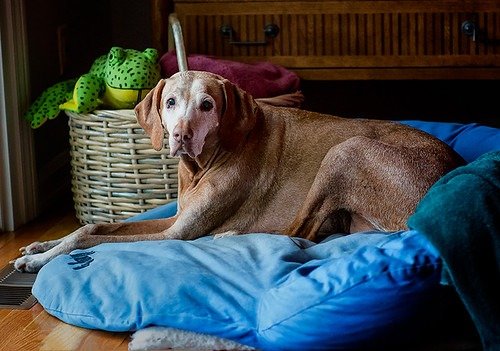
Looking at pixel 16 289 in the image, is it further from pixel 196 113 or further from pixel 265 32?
pixel 265 32

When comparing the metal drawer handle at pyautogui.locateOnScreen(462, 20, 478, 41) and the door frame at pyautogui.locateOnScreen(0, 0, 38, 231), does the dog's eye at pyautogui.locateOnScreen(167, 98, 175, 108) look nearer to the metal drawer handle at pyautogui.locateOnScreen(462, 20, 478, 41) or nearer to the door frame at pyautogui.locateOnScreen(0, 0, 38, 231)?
the door frame at pyautogui.locateOnScreen(0, 0, 38, 231)

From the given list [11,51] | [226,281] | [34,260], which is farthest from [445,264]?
[11,51]

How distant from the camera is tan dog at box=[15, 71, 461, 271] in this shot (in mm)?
2861

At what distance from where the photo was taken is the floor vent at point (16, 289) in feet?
9.19

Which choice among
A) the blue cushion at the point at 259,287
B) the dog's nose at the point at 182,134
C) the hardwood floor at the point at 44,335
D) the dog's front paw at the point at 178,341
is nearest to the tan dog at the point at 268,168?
the dog's nose at the point at 182,134

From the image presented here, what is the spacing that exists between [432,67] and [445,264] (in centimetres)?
176

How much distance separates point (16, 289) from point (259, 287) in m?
0.80

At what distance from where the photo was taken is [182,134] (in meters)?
2.83

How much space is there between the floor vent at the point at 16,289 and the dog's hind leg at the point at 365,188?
30.1 inches

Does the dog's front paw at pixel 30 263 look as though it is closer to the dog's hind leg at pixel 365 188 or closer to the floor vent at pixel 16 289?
the floor vent at pixel 16 289

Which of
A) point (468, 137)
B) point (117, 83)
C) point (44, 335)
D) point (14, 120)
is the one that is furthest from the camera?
point (14, 120)

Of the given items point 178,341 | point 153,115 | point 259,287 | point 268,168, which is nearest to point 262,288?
point 259,287

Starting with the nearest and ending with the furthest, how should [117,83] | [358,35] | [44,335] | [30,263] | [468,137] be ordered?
[44,335]
[30,263]
[468,137]
[117,83]
[358,35]

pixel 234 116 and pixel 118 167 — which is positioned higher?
pixel 234 116
